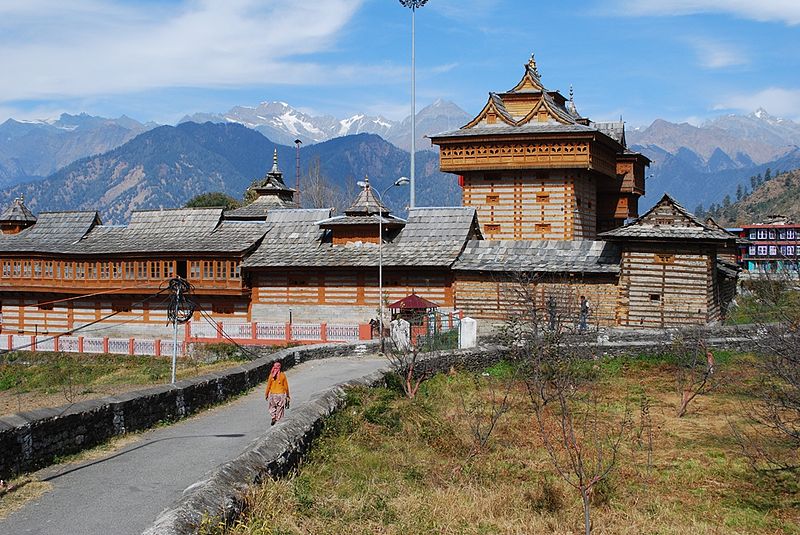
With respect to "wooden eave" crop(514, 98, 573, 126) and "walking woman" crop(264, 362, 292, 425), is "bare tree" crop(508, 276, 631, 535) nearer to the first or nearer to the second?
"walking woman" crop(264, 362, 292, 425)

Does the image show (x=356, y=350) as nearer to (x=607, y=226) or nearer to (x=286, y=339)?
(x=286, y=339)

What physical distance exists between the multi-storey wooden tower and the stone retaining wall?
71.0 ft

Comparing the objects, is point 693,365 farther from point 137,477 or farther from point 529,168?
point 529,168

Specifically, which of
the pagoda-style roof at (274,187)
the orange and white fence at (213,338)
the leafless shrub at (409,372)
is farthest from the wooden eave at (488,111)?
the leafless shrub at (409,372)

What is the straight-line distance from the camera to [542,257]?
1261 inches

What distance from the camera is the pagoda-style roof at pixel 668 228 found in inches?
1130

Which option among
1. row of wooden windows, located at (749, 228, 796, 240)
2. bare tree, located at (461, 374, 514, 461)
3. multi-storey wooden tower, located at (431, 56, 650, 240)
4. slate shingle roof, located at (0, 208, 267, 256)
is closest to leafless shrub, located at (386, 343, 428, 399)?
bare tree, located at (461, 374, 514, 461)

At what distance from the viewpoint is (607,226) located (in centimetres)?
4531

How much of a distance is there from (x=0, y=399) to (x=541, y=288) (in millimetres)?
18816

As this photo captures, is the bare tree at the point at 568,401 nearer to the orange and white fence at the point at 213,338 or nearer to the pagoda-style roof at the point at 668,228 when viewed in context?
the pagoda-style roof at the point at 668,228

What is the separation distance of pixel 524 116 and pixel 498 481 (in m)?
29.6

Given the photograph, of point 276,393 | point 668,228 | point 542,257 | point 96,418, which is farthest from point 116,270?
point 96,418

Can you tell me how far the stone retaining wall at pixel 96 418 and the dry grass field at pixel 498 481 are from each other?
306 centimetres

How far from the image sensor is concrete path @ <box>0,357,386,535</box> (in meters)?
9.16
